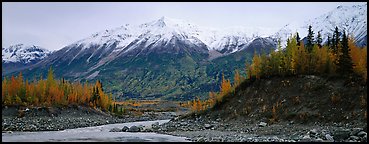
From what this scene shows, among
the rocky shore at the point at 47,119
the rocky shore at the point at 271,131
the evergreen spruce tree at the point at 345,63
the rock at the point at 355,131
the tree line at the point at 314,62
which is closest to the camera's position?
the rock at the point at 355,131

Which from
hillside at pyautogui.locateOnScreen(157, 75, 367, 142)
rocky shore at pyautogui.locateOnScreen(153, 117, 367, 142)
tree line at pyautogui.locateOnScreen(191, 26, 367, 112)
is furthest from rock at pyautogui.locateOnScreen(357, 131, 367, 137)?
tree line at pyautogui.locateOnScreen(191, 26, 367, 112)

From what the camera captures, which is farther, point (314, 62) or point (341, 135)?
Result: point (314, 62)

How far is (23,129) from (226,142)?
137 feet

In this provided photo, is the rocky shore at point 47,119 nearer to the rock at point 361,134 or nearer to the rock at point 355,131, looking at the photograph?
the rock at point 355,131

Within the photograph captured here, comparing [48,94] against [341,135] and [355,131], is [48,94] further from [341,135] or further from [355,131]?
[355,131]

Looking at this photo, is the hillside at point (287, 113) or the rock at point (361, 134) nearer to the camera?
the rock at point (361, 134)

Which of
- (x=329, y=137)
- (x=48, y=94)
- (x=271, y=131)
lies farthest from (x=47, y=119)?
(x=329, y=137)

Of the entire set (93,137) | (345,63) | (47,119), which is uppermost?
(345,63)

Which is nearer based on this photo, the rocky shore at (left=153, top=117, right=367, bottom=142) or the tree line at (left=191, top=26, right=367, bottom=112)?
the rocky shore at (left=153, top=117, right=367, bottom=142)

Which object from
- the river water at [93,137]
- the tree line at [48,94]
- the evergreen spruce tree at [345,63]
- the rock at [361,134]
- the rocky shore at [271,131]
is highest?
the evergreen spruce tree at [345,63]

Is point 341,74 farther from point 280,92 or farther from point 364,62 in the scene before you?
point 280,92

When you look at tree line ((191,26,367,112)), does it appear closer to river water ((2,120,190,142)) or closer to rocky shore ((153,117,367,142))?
rocky shore ((153,117,367,142))

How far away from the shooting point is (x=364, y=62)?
208ft

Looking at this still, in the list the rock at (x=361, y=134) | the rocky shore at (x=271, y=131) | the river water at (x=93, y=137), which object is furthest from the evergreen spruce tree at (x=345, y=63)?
the river water at (x=93, y=137)
